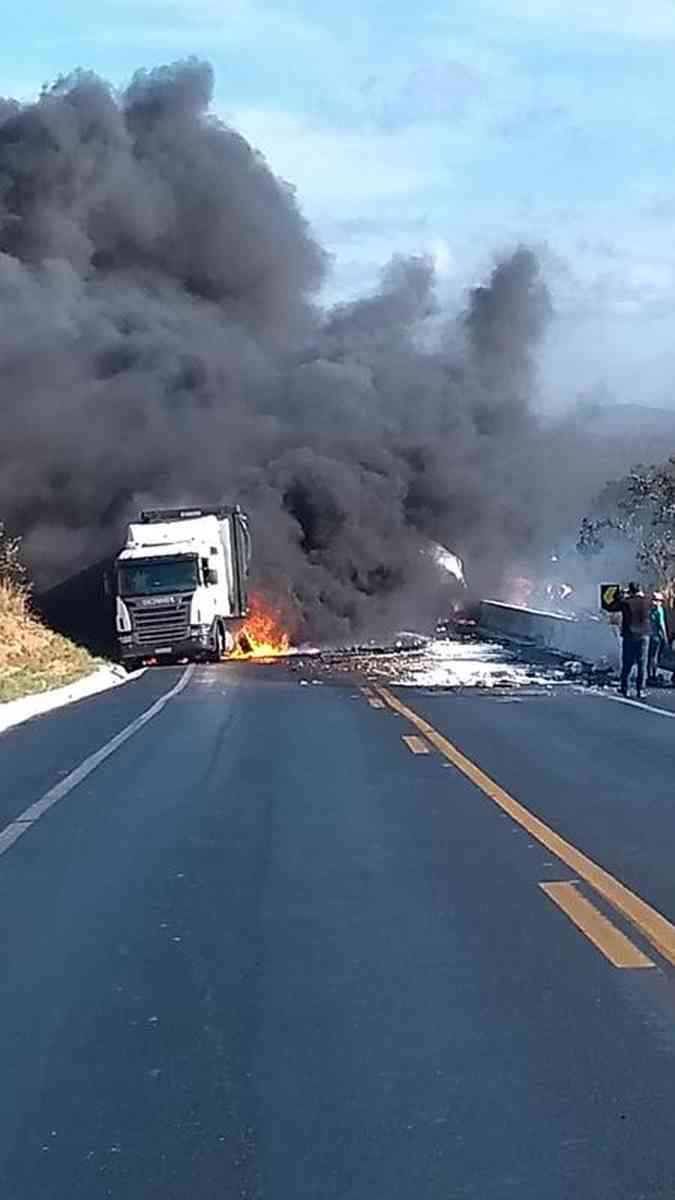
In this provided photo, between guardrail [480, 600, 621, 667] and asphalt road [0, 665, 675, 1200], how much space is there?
19980 mm

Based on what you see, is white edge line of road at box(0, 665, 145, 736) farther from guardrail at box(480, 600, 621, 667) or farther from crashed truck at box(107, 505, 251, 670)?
guardrail at box(480, 600, 621, 667)

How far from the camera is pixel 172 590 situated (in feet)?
130

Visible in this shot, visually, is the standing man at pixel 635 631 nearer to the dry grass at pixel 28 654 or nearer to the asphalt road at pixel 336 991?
the dry grass at pixel 28 654

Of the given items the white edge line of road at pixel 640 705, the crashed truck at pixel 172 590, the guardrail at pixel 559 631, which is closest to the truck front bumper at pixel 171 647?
the crashed truck at pixel 172 590

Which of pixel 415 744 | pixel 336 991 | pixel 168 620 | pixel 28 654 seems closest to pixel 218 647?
pixel 168 620

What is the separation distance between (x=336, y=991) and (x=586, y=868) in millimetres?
2940

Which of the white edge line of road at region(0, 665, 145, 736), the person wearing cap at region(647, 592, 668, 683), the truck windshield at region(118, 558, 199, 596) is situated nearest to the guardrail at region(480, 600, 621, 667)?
the person wearing cap at region(647, 592, 668, 683)

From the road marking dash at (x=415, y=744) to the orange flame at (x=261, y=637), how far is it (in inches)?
995

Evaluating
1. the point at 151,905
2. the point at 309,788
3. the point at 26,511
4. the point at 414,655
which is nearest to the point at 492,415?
the point at 26,511

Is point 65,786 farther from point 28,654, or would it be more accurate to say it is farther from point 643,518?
point 643,518

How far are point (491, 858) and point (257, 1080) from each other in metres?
4.33

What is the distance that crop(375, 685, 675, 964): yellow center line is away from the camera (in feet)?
25.0

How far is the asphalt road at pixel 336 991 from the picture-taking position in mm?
4820

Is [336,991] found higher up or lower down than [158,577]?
lower down
